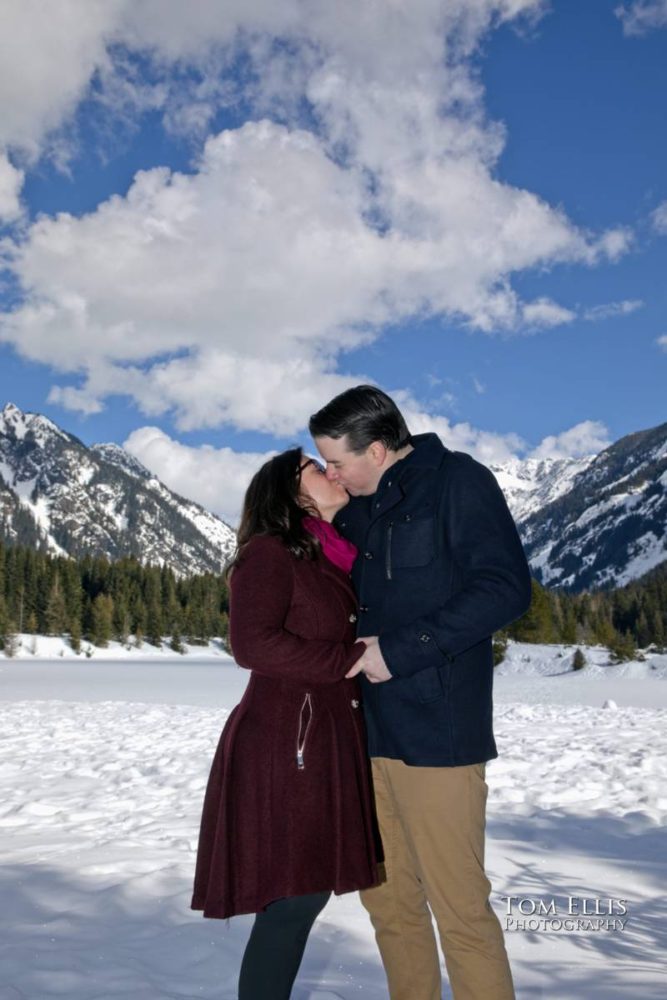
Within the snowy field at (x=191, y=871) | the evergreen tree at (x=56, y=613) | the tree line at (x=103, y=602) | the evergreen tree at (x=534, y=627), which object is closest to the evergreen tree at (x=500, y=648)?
the evergreen tree at (x=534, y=627)

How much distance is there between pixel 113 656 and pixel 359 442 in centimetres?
6748

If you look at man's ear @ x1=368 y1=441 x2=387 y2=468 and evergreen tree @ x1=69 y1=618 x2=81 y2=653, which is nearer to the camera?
man's ear @ x1=368 y1=441 x2=387 y2=468

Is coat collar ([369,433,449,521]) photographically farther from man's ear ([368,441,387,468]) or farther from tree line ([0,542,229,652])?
tree line ([0,542,229,652])

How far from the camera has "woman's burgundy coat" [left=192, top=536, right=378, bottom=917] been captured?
2.40 metres

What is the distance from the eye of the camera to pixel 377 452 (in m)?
2.76

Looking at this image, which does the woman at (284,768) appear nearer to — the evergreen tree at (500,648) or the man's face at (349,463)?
the man's face at (349,463)

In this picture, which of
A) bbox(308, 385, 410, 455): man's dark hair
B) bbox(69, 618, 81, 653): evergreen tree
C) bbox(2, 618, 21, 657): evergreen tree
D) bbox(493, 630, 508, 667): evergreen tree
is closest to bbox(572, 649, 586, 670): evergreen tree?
bbox(493, 630, 508, 667): evergreen tree

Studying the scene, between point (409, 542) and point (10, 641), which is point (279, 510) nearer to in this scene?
point (409, 542)

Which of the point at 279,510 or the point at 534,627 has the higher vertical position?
the point at 534,627

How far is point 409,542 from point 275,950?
4.67 ft

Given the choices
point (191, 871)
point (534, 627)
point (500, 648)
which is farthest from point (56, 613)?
point (191, 871)

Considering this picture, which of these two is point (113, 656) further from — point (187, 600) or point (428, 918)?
point (428, 918)

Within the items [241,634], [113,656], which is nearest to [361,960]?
[241,634]

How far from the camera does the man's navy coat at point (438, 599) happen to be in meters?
2.36
